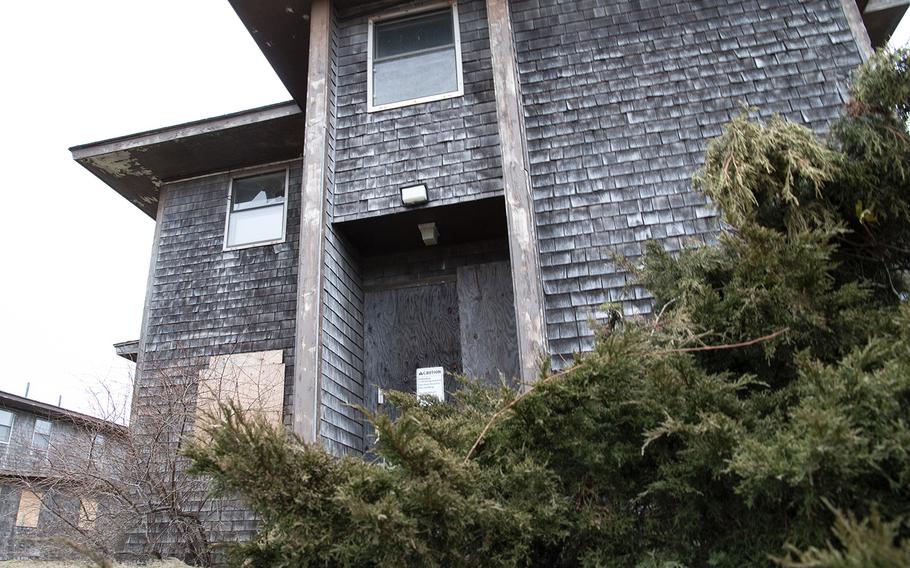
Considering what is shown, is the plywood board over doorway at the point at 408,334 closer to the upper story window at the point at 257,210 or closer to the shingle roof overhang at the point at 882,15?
the upper story window at the point at 257,210

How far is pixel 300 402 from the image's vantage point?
5.10 meters

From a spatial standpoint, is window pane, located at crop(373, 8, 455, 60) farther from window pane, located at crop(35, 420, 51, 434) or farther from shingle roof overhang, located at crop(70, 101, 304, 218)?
window pane, located at crop(35, 420, 51, 434)

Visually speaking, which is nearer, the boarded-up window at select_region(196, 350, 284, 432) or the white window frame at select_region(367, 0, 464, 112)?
the white window frame at select_region(367, 0, 464, 112)

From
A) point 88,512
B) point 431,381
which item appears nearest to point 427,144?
point 431,381

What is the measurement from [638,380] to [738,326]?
535 millimetres

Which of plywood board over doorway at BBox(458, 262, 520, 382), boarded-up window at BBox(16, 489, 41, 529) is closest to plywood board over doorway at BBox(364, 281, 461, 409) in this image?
plywood board over doorway at BBox(458, 262, 520, 382)

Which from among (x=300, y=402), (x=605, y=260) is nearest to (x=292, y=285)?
(x=300, y=402)

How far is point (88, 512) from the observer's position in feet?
20.5

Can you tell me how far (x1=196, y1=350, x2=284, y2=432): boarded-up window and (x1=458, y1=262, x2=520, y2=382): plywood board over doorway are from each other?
2.28 m

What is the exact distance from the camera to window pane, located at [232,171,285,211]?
26.6 ft

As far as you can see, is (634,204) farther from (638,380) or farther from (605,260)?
(638,380)

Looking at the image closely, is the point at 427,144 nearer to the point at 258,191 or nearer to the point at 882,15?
the point at 258,191

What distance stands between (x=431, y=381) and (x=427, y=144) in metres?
2.30

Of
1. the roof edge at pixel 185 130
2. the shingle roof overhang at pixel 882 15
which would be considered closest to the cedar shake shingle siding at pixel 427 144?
the roof edge at pixel 185 130
